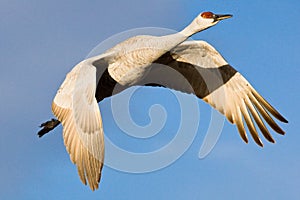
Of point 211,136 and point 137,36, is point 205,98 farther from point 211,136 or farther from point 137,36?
point 137,36

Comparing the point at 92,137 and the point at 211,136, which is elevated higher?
the point at 92,137

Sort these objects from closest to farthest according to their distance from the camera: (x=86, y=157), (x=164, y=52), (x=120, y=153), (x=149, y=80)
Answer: (x=86, y=157)
(x=120, y=153)
(x=164, y=52)
(x=149, y=80)

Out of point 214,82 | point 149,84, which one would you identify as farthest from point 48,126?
point 214,82

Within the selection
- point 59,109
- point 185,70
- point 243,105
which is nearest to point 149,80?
point 185,70

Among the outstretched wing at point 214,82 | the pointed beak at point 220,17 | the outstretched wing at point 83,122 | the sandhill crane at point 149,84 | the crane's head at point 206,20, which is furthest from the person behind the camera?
the outstretched wing at point 214,82

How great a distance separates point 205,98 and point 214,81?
0.55m

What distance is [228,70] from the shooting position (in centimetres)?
2480

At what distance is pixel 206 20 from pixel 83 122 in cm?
434

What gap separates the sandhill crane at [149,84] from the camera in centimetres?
1975

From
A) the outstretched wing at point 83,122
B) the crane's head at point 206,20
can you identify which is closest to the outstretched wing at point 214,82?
the crane's head at point 206,20

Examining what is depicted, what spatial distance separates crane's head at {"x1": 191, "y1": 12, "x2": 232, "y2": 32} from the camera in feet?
72.5

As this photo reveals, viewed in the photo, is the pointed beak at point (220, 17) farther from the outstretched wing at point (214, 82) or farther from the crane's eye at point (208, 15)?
the outstretched wing at point (214, 82)

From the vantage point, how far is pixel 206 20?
22.2 m

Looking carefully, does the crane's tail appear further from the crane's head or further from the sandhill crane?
the crane's head
